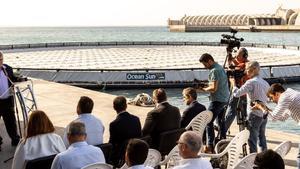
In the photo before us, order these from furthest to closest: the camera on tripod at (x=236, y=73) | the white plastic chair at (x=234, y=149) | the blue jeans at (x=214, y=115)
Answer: the camera on tripod at (x=236, y=73) → the blue jeans at (x=214, y=115) → the white plastic chair at (x=234, y=149)

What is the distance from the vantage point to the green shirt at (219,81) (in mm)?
8641

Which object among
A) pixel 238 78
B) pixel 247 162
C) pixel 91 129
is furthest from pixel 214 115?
pixel 247 162

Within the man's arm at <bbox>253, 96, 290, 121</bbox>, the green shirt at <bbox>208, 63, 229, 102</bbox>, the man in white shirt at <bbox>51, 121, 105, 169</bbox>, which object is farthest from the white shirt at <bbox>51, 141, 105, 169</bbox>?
the green shirt at <bbox>208, 63, 229, 102</bbox>

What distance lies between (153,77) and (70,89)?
10902mm

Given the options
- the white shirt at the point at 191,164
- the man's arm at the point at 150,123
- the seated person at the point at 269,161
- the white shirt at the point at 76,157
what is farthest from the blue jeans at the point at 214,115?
the seated person at the point at 269,161

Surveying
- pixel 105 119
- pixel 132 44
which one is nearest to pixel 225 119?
pixel 105 119

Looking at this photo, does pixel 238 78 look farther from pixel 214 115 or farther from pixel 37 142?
pixel 37 142

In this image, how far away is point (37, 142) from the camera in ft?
19.0

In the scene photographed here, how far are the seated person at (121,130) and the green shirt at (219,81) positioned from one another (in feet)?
8.27

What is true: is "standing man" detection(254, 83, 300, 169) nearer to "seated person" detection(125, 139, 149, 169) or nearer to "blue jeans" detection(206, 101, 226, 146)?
"seated person" detection(125, 139, 149, 169)

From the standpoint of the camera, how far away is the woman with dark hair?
18.6 feet

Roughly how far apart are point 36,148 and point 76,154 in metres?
1.00

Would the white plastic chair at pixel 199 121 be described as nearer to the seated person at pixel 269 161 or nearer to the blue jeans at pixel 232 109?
the blue jeans at pixel 232 109

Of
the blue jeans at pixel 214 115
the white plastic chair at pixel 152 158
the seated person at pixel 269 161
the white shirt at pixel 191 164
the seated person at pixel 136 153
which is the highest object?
the seated person at pixel 269 161
